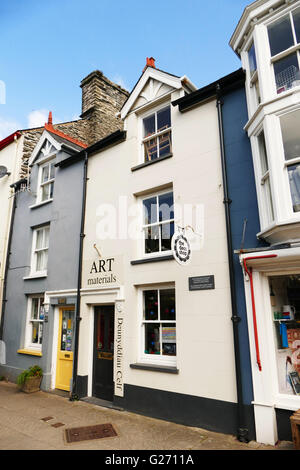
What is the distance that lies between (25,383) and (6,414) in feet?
7.15

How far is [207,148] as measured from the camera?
7.17 meters

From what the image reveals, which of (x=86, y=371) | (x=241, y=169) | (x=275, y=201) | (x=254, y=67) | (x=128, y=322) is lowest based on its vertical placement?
(x=86, y=371)

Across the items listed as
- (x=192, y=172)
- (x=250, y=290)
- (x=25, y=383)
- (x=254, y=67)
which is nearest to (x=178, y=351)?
(x=250, y=290)

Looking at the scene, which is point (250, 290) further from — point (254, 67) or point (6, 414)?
point (6, 414)

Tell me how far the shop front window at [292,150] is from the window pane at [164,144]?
10.9ft

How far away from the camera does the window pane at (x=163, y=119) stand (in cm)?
860

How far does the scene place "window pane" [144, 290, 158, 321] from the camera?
752 centimetres

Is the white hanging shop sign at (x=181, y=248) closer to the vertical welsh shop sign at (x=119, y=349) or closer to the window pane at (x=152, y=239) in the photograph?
the window pane at (x=152, y=239)

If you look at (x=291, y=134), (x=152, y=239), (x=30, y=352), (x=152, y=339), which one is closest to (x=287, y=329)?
(x=152, y=339)

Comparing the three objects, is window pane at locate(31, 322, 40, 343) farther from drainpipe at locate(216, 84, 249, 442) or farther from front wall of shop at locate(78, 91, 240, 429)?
drainpipe at locate(216, 84, 249, 442)

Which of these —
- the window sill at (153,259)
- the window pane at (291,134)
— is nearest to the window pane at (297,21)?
the window pane at (291,134)

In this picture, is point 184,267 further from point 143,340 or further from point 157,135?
point 157,135

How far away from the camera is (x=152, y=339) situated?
24.4 feet

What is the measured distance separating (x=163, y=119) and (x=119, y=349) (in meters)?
6.56
